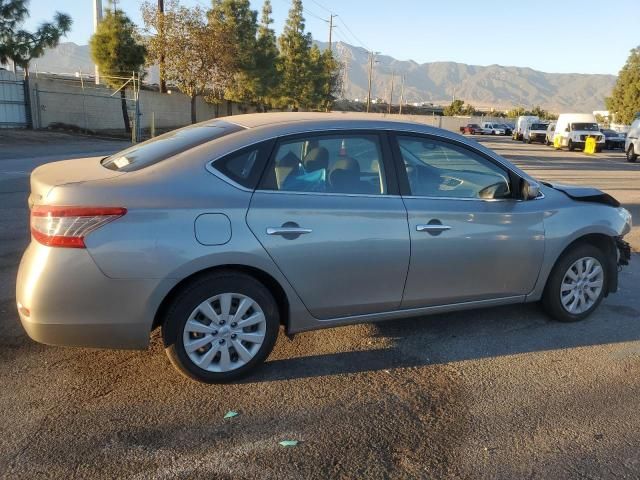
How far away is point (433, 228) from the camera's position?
3.99 meters

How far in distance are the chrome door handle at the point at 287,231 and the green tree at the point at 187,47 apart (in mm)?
28819

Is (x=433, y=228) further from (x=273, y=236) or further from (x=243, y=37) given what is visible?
(x=243, y=37)

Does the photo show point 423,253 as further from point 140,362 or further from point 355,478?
point 140,362

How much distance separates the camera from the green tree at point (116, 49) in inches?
1120

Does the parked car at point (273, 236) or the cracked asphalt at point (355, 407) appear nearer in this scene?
the cracked asphalt at point (355, 407)

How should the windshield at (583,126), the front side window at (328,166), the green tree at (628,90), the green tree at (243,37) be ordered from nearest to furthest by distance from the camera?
the front side window at (328,166) < the windshield at (583,126) < the green tree at (243,37) < the green tree at (628,90)

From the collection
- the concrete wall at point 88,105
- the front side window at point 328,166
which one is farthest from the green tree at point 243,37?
the front side window at point 328,166

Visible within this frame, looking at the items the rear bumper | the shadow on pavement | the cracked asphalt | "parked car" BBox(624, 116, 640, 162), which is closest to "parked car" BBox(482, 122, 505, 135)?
"parked car" BBox(624, 116, 640, 162)

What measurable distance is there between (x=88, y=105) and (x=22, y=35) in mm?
8008

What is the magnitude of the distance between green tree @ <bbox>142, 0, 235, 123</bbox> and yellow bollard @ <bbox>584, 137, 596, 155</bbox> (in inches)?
827

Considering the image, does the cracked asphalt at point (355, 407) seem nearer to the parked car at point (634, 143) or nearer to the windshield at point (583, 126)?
the parked car at point (634, 143)

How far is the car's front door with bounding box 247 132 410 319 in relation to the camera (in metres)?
3.58

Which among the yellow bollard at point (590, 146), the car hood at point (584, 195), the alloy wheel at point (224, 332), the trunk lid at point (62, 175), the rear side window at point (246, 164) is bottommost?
the yellow bollard at point (590, 146)

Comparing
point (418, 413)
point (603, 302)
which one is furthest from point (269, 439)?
point (603, 302)
